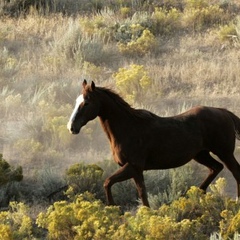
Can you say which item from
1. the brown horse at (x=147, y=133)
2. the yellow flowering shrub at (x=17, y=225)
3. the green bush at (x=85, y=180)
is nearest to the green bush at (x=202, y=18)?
the green bush at (x=85, y=180)

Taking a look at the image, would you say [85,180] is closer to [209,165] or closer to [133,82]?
[209,165]

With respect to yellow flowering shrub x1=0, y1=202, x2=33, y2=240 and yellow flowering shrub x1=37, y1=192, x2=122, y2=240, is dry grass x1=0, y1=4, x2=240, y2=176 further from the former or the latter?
yellow flowering shrub x1=37, y1=192, x2=122, y2=240

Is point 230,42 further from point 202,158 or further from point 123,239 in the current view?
point 123,239

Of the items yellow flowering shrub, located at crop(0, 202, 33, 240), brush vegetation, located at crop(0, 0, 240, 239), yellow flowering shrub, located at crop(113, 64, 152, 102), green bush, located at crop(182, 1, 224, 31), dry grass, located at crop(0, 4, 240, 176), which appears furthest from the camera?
green bush, located at crop(182, 1, 224, 31)

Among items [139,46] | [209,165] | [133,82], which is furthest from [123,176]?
[139,46]

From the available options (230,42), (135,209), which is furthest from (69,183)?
(230,42)

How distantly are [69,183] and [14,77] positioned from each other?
5781mm

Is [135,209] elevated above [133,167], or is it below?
below

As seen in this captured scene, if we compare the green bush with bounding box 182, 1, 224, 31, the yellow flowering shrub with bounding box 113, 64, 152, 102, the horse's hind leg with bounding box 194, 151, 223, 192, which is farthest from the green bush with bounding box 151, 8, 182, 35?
the horse's hind leg with bounding box 194, 151, 223, 192

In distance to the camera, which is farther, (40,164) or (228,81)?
(228,81)

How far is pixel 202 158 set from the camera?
31.6ft

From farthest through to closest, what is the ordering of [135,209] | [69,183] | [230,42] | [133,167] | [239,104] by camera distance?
[230,42] < [239,104] < [69,183] < [135,209] < [133,167]

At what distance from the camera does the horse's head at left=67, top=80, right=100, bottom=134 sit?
8.51 metres

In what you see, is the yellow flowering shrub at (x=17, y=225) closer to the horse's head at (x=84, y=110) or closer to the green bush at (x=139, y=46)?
the horse's head at (x=84, y=110)
